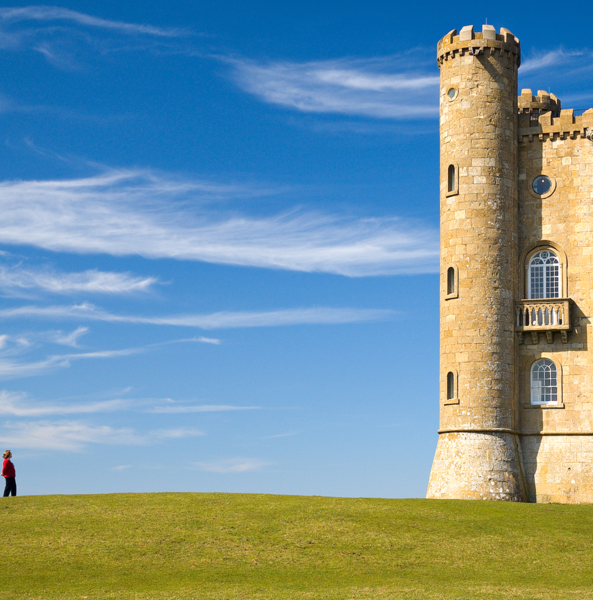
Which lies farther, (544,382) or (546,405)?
(544,382)

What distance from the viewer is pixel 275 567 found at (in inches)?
1105

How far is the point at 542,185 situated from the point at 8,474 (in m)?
29.8

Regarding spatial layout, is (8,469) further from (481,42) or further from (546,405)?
(481,42)

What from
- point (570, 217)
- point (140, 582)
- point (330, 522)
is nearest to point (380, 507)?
point (330, 522)

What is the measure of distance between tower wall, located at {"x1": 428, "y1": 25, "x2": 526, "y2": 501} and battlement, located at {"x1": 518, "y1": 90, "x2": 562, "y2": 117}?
5969 mm

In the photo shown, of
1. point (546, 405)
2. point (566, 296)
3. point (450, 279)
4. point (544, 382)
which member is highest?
point (450, 279)

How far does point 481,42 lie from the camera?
48.1 m

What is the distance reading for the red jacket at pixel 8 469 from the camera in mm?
38406

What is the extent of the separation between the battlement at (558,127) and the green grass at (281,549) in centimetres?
2086

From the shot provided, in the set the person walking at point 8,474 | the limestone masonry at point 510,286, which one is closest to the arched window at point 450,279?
the limestone masonry at point 510,286

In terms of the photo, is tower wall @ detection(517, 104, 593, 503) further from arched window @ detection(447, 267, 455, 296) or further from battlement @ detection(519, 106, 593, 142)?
arched window @ detection(447, 267, 455, 296)

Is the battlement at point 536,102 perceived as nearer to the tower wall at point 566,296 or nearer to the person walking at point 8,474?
the tower wall at point 566,296

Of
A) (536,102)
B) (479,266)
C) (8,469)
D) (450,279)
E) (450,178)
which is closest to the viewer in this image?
(8,469)

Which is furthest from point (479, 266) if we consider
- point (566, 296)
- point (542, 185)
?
point (542, 185)
